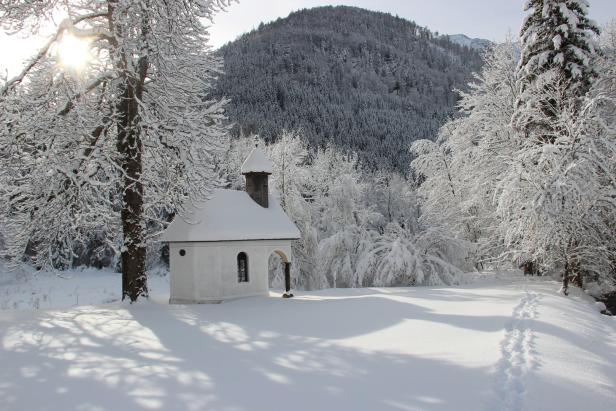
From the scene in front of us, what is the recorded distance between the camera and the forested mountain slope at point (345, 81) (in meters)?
80.0

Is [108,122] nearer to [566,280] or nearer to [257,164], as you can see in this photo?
[257,164]

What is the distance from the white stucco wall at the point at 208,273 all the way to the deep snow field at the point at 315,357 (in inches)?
58.1

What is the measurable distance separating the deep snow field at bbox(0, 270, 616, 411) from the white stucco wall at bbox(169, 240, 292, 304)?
1.48m

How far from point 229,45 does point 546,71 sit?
126 m

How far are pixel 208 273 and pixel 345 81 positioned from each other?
11122 cm

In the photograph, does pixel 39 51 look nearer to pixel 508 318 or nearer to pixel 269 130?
pixel 508 318

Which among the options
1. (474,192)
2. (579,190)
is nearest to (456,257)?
(474,192)

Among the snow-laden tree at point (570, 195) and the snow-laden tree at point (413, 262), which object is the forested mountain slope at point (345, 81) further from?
the snow-laden tree at point (570, 195)

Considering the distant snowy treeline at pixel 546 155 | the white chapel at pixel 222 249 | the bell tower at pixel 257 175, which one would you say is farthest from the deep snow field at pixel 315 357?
the bell tower at pixel 257 175

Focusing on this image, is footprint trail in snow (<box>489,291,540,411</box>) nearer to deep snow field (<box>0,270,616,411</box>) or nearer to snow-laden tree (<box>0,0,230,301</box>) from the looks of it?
deep snow field (<box>0,270,616,411</box>)

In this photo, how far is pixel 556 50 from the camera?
19.0 metres

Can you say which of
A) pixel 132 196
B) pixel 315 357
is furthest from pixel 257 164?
pixel 315 357

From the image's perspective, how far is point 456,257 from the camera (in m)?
23.9

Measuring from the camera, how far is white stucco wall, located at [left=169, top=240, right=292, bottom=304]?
16.0 meters
